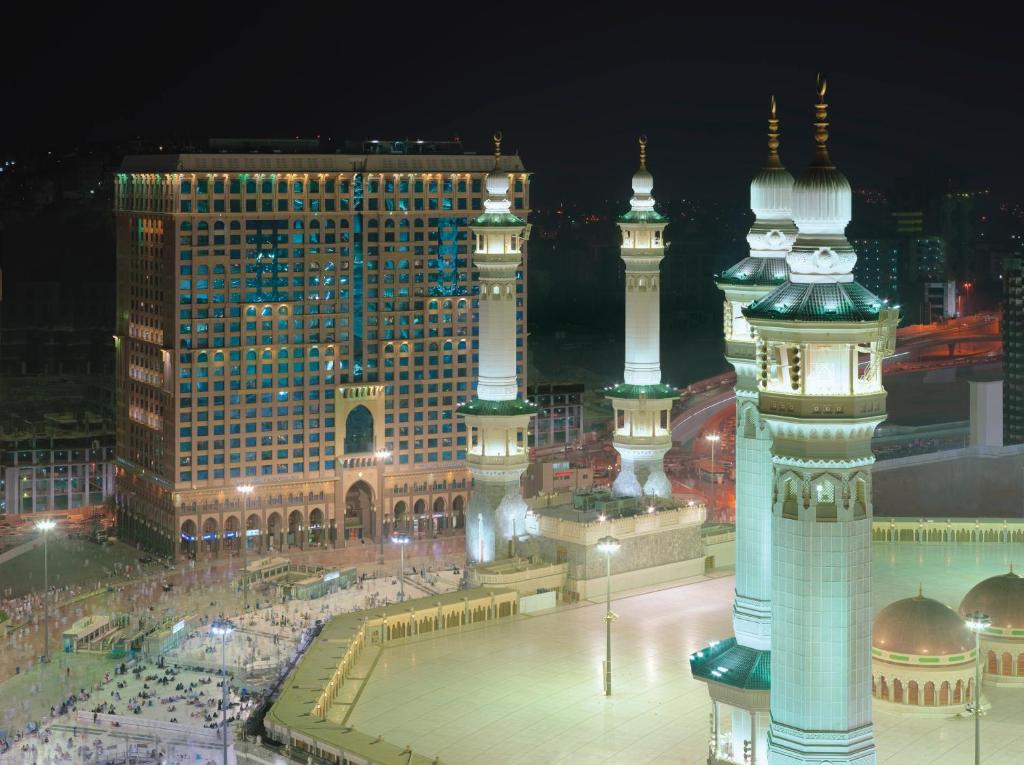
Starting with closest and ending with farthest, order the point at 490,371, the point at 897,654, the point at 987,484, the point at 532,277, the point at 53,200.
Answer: the point at 897,654
the point at 490,371
the point at 987,484
the point at 53,200
the point at 532,277

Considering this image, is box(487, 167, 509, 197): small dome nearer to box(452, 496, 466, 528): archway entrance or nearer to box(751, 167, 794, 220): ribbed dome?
box(751, 167, 794, 220): ribbed dome

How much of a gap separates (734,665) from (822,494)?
8458 millimetres

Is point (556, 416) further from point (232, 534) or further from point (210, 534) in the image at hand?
point (210, 534)

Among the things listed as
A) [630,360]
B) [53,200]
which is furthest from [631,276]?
[53,200]

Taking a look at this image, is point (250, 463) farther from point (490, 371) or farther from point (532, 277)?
point (532, 277)

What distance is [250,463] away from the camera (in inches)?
3401

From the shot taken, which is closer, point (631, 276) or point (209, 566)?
point (631, 276)

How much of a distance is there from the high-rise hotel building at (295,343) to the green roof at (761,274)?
43.2 m

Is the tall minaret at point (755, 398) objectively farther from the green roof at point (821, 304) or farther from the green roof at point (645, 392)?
the green roof at point (645, 392)

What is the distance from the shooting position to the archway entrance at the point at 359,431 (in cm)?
8925

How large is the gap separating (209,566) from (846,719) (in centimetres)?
5170

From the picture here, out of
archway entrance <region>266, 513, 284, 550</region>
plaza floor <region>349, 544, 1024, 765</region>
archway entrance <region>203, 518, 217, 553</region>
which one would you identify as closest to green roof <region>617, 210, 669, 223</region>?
plaza floor <region>349, 544, 1024, 765</region>

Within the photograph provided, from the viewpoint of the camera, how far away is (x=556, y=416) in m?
112

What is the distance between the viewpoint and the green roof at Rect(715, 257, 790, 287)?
44.2m
